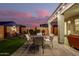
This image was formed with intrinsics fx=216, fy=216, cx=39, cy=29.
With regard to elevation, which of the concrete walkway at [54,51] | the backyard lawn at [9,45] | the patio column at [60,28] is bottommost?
the concrete walkway at [54,51]

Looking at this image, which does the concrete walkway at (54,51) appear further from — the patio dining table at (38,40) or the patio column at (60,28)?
the patio dining table at (38,40)

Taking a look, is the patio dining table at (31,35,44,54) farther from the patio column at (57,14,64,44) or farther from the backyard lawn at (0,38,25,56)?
the patio column at (57,14,64,44)

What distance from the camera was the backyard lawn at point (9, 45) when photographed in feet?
25.8

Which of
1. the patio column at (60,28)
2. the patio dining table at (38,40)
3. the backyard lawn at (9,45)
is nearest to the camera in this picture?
the backyard lawn at (9,45)

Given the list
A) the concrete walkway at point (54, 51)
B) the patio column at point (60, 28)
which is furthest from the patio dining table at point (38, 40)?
the patio column at point (60, 28)

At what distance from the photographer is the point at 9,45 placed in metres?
8.30

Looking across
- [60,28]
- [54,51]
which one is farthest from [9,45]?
[60,28]

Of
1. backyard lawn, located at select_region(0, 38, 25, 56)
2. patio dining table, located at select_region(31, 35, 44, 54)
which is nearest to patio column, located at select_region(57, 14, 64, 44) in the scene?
patio dining table, located at select_region(31, 35, 44, 54)

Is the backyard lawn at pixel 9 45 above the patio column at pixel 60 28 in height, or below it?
below

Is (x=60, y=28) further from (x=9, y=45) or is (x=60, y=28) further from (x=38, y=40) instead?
(x=9, y=45)

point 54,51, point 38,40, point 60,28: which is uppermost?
point 60,28

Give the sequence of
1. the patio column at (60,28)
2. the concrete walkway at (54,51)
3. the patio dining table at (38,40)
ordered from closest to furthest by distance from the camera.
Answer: the concrete walkway at (54,51) → the patio dining table at (38,40) → the patio column at (60,28)

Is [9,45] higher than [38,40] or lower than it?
lower

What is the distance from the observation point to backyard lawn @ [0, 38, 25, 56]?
7.87 meters
